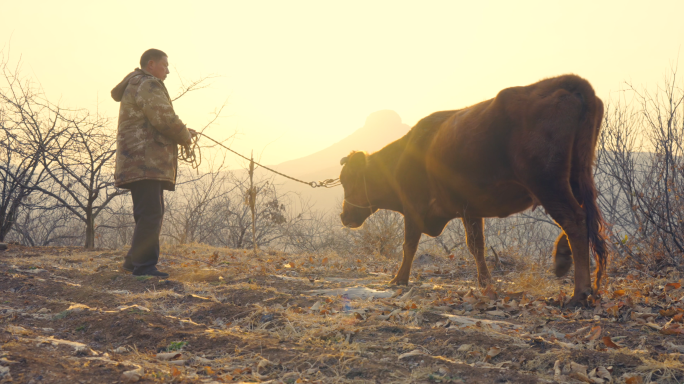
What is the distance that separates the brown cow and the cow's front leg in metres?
0.01

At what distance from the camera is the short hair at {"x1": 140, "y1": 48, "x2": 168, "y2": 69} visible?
5598mm

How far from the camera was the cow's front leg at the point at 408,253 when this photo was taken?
5414mm

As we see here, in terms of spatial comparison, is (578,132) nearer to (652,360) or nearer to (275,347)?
(652,360)

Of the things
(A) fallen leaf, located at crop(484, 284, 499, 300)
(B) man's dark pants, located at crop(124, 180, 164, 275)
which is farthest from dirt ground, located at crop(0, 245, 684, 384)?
(B) man's dark pants, located at crop(124, 180, 164, 275)

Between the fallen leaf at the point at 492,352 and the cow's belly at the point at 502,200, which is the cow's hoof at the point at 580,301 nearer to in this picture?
the cow's belly at the point at 502,200

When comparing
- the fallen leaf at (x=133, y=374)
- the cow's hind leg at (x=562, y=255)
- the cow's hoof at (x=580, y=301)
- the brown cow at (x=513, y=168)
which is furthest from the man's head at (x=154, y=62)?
the cow's hoof at (x=580, y=301)

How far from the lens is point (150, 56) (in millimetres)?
5609

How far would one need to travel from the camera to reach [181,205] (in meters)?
13.6

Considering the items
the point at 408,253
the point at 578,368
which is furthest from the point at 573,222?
the point at 408,253

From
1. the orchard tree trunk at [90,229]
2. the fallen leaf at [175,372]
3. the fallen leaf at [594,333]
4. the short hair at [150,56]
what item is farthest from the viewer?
the orchard tree trunk at [90,229]

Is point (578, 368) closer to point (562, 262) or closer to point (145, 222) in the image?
point (562, 262)

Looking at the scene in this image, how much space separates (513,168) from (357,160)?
2925 millimetres

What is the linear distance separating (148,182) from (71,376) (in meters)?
3.52

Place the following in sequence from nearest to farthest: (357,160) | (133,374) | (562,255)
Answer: (133,374), (562,255), (357,160)
